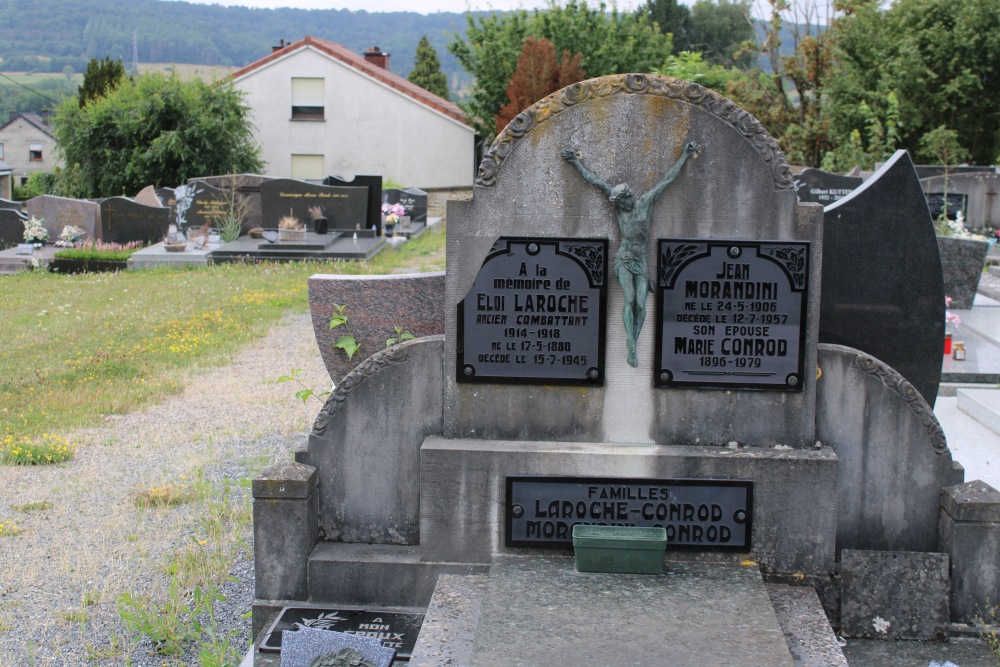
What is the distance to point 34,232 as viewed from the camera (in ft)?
63.5

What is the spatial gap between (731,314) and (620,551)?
1.16 m

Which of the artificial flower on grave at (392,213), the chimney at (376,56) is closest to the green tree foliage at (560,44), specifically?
the chimney at (376,56)

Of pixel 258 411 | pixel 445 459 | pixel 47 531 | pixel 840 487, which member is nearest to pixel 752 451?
pixel 840 487

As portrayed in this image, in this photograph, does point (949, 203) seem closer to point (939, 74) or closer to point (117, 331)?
point (939, 74)

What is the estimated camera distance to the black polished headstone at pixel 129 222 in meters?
20.0

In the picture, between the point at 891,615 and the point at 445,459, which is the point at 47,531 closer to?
the point at 445,459

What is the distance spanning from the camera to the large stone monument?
456 cm

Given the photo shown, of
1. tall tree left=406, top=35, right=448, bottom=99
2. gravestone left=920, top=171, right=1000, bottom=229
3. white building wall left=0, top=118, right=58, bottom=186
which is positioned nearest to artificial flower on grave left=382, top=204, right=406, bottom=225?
gravestone left=920, top=171, right=1000, bottom=229

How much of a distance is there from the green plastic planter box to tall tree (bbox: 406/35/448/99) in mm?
49684

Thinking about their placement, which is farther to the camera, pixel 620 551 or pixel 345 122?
pixel 345 122

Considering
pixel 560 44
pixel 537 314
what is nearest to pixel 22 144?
pixel 560 44

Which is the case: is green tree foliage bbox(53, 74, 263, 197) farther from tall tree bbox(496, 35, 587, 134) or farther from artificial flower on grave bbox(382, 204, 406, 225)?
tall tree bbox(496, 35, 587, 134)

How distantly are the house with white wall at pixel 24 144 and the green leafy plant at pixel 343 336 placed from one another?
78.1 m

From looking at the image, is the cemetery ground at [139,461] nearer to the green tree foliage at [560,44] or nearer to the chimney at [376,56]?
the green tree foliage at [560,44]
